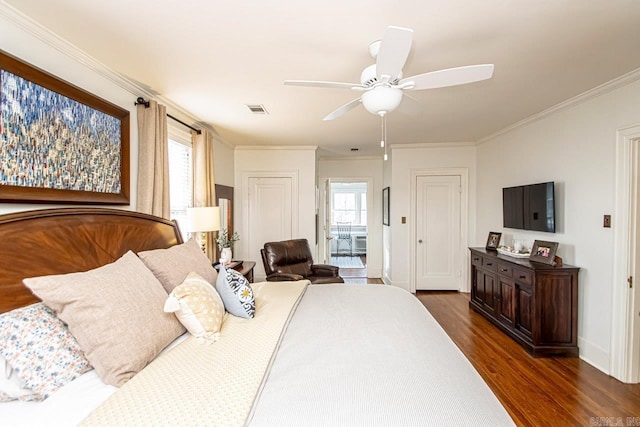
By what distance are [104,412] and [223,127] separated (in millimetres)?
3450

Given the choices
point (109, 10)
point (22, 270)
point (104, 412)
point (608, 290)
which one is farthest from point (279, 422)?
point (608, 290)

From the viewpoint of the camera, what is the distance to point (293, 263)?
4191mm

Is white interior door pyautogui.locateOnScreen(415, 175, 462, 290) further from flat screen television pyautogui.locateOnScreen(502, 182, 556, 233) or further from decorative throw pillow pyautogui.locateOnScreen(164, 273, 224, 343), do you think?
decorative throw pillow pyautogui.locateOnScreen(164, 273, 224, 343)

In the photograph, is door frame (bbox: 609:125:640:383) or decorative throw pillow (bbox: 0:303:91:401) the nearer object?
decorative throw pillow (bbox: 0:303:91:401)

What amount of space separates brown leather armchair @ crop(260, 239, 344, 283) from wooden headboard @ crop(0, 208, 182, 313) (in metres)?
1.94

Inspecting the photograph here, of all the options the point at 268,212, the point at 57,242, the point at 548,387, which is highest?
the point at 268,212

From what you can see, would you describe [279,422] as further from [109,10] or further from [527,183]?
[527,183]

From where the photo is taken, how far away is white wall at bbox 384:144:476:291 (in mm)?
4832

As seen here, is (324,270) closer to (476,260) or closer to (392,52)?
(476,260)

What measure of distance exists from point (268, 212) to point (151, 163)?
267 centimetres

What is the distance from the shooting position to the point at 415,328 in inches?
63.5

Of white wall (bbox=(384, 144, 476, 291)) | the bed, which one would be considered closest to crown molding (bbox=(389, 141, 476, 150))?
white wall (bbox=(384, 144, 476, 291))

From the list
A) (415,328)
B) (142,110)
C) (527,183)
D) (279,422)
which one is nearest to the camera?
(279,422)

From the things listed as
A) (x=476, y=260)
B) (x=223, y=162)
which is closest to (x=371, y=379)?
(x=476, y=260)
